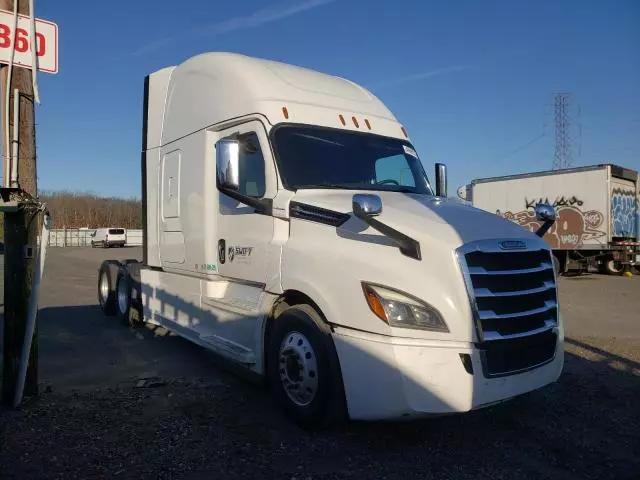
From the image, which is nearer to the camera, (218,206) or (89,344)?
(218,206)

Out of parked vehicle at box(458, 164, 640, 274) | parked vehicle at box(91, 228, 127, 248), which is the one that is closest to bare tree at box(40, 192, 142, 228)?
parked vehicle at box(91, 228, 127, 248)

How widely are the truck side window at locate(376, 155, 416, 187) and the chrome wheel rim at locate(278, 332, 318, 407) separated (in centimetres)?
190

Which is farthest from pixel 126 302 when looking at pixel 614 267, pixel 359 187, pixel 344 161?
pixel 614 267

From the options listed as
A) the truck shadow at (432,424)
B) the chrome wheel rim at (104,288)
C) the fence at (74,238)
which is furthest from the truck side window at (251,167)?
the fence at (74,238)

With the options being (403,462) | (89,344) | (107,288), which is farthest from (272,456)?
(107,288)

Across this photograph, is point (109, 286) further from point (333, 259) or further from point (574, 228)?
point (574, 228)

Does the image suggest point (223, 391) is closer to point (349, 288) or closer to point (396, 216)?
point (349, 288)

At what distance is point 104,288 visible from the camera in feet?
33.8

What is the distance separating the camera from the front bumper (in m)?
3.77

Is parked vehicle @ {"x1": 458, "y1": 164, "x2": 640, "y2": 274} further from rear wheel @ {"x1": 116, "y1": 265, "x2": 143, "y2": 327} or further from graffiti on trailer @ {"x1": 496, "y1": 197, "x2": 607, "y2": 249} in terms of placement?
rear wheel @ {"x1": 116, "y1": 265, "x2": 143, "y2": 327}

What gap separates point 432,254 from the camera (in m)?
3.92

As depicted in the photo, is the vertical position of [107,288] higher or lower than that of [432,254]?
lower

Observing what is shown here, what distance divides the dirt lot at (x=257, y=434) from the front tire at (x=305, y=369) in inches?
8.4

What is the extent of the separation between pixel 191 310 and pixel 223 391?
1.18m
